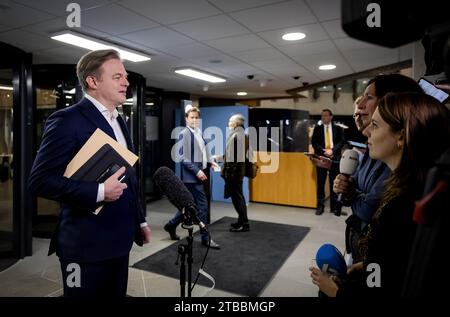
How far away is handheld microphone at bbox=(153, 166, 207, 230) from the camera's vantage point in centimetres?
154

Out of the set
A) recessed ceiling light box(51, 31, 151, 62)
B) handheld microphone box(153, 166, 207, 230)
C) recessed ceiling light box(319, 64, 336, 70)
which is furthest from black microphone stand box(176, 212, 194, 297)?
recessed ceiling light box(319, 64, 336, 70)

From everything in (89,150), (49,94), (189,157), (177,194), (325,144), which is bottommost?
(177,194)

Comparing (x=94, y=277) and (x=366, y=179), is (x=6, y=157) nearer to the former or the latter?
(x=94, y=277)

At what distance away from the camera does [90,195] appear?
1178 mm

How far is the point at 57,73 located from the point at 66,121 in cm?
387

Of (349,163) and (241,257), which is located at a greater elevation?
(349,163)

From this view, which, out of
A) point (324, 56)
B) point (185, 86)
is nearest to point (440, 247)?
point (324, 56)

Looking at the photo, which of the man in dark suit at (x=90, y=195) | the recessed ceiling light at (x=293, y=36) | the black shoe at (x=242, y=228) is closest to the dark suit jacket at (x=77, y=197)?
the man in dark suit at (x=90, y=195)

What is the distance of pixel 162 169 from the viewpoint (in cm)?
174

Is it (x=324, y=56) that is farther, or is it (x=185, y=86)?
(x=185, y=86)

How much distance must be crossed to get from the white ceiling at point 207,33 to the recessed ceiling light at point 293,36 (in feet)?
0.26

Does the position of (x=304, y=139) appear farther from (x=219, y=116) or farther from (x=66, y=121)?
(x=66, y=121)

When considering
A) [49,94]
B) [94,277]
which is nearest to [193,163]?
[94,277]

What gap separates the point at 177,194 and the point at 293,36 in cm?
257
